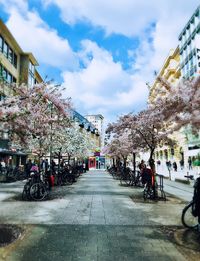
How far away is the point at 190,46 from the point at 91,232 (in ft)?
158

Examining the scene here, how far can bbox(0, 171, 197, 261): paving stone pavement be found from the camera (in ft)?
19.2

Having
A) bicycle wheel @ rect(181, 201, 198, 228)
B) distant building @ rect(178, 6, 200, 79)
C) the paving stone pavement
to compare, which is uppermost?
distant building @ rect(178, 6, 200, 79)

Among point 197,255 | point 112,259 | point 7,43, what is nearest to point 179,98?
point 197,255

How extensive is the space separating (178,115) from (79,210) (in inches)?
206

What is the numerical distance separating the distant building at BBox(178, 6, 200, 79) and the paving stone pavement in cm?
3791

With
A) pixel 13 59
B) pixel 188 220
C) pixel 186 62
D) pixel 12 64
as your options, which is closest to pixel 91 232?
pixel 188 220

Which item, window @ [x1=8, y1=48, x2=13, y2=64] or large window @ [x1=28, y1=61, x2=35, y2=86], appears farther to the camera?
large window @ [x1=28, y1=61, x2=35, y2=86]

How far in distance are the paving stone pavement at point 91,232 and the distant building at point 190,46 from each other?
3791cm

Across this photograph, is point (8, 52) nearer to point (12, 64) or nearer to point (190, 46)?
point (12, 64)

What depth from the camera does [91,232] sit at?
7.60 m

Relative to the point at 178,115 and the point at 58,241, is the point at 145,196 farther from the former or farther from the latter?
the point at 58,241

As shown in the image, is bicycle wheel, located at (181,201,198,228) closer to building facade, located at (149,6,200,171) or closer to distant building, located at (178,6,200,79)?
building facade, located at (149,6,200,171)

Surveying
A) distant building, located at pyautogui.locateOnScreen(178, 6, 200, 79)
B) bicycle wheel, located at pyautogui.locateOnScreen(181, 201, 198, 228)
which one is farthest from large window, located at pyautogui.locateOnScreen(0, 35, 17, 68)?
bicycle wheel, located at pyautogui.locateOnScreen(181, 201, 198, 228)

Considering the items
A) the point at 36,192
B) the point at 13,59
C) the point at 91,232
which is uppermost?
the point at 13,59
